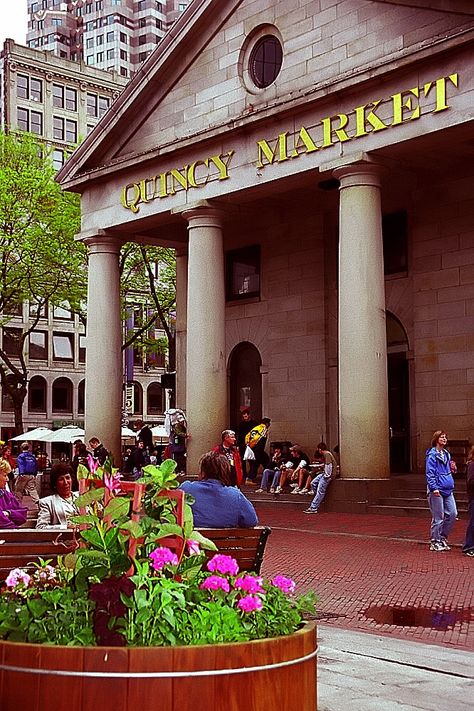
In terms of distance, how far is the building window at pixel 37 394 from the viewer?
73938 millimetres

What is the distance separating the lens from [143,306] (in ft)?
174

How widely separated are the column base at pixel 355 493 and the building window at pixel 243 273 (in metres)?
10.9

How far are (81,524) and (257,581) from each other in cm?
88

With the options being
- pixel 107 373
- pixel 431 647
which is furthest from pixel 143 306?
pixel 431 647

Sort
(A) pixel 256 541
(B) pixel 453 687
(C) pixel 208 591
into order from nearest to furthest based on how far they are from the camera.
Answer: (C) pixel 208 591 → (B) pixel 453 687 → (A) pixel 256 541

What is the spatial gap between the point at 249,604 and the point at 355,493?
1740 centimetres

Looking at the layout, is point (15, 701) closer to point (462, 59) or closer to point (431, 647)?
point (431, 647)

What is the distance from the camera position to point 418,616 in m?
10.3

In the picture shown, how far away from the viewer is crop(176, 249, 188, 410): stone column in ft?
110

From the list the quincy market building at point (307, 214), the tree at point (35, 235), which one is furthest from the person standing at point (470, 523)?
the tree at point (35, 235)

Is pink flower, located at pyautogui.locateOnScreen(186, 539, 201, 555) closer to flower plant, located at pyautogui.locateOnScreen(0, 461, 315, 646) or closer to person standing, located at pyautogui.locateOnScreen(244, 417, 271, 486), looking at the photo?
flower plant, located at pyautogui.locateOnScreen(0, 461, 315, 646)

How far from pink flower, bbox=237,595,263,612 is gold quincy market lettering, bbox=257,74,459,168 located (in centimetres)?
1766

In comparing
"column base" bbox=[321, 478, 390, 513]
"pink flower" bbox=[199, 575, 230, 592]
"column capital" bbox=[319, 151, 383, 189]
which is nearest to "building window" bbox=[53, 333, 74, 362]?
"column capital" bbox=[319, 151, 383, 189]

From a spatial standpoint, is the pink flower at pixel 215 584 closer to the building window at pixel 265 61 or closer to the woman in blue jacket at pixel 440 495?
the woman in blue jacket at pixel 440 495
